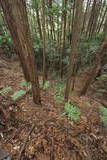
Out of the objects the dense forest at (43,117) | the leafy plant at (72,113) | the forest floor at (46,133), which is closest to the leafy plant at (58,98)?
the dense forest at (43,117)

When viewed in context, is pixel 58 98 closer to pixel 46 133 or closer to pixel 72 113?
pixel 72 113

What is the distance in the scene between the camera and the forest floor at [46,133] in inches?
77.8

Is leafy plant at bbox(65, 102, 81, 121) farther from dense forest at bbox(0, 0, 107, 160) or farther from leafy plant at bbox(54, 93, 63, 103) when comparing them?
leafy plant at bbox(54, 93, 63, 103)

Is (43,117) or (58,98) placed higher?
(43,117)

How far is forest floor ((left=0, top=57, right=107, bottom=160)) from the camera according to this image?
1.98m

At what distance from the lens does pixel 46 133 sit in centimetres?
224

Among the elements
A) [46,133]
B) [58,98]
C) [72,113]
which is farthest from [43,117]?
[58,98]

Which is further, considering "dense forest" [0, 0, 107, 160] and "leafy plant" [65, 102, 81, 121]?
"leafy plant" [65, 102, 81, 121]


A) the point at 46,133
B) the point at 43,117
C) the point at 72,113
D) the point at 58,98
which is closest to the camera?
the point at 46,133

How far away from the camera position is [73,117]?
2.64m

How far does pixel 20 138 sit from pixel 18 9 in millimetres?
2040

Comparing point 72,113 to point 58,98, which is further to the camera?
point 58,98

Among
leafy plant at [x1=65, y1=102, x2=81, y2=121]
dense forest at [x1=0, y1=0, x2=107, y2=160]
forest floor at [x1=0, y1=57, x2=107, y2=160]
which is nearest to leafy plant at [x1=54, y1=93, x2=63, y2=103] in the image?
dense forest at [x1=0, y1=0, x2=107, y2=160]

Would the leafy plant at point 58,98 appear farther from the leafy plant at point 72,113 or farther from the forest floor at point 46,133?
the leafy plant at point 72,113
